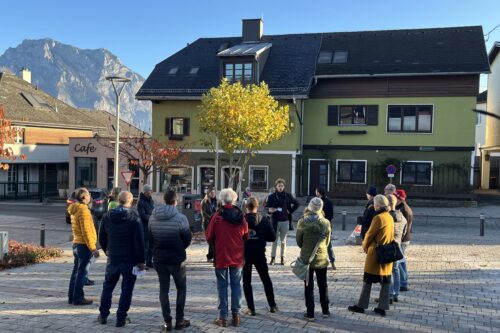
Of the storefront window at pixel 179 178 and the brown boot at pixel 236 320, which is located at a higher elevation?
the storefront window at pixel 179 178

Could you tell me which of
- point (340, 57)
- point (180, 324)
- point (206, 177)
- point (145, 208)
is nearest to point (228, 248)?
point (180, 324)

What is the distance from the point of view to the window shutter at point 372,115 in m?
26.6

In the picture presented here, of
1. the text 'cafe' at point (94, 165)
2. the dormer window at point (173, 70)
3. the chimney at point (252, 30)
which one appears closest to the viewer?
the dormer window at point (173, 70)

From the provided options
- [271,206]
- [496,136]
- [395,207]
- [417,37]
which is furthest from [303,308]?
[496,136]

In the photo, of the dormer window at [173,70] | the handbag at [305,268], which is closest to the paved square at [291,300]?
the handbag at [305,268]

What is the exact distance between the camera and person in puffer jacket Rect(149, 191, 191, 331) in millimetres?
6141

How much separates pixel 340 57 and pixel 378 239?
22888mm

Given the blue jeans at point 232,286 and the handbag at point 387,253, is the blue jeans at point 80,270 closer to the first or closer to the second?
the blue jeans at point 232,286

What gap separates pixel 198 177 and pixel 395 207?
20220mm

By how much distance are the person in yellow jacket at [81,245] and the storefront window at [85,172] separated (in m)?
24.7

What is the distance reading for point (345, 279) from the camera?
947cm

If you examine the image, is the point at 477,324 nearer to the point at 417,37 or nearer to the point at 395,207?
the point at 395,207

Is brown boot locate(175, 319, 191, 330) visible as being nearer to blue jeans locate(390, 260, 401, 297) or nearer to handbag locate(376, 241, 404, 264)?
handbag locate(376, 241, 404, 264)

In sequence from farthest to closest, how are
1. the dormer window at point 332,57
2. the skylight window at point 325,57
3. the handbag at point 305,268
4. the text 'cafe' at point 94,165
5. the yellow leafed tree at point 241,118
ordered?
the text 'cafe' at point 94,165 < the skylight window at point 325,57 < the dormer window at point 332,57 < the yellow leafed tree at point 241,118 < the handbag at point 305,268
